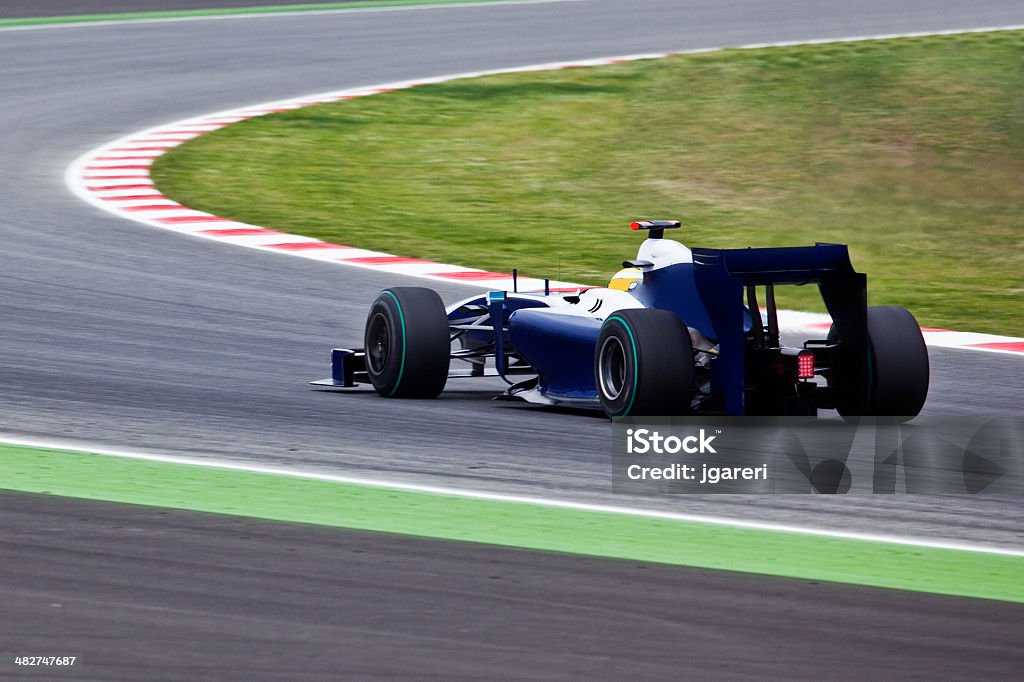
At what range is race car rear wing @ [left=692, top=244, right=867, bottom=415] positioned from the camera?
766 centimetres

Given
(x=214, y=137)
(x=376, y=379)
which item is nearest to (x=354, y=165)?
(x=214, y=137)

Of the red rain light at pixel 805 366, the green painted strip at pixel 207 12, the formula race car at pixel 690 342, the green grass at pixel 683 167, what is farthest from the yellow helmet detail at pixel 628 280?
the green painted strip at pixel 207 12

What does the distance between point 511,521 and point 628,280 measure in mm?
2371

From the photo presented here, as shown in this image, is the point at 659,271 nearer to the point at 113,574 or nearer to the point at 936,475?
the point at 936,475

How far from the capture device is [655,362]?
7.58 m

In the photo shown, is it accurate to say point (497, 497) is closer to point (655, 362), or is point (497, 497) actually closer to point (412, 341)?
point (655, 362)

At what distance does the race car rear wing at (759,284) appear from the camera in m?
7.66

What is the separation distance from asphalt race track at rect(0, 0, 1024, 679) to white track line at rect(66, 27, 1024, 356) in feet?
0.90

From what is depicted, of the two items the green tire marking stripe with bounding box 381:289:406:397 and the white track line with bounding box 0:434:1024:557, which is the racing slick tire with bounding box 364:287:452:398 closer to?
the green tire marking stripe with bounding box 381:289:406:397

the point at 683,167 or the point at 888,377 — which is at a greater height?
the point at 683,167

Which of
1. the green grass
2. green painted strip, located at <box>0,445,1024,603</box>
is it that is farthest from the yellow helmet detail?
the green grass

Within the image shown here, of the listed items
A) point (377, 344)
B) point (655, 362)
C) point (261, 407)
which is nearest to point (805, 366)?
point (655, 362)

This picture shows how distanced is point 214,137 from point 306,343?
861 cm

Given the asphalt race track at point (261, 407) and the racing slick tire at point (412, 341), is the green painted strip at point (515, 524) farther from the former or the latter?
the racing slick tire at point (412, 341)
